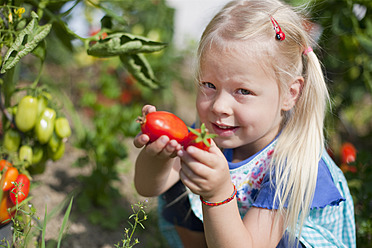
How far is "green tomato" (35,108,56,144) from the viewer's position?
1369 mm

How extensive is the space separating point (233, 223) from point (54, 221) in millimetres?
838

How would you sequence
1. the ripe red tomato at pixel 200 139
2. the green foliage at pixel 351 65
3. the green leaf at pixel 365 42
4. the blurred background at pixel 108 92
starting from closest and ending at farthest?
the ripe red tomato at pixel 200 139, the blurred background at pixel 108 92, the green foliage at pixel 351 65, the green leaf at pixel 365 42

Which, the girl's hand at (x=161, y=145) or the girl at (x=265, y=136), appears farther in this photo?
the girl at (x=265, y=136)

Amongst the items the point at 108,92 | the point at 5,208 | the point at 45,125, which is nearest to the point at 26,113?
the point at 45,125

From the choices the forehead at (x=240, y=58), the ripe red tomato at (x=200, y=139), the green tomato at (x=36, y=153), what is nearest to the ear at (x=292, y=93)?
the forehead at (x=240, y=58)

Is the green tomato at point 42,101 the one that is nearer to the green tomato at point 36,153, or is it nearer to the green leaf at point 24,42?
the green tomato at point 36,153

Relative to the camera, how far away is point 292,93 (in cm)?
131

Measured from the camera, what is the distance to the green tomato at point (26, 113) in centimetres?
133

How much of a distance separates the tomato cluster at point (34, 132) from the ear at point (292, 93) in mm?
755

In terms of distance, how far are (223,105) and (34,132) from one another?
0.68m

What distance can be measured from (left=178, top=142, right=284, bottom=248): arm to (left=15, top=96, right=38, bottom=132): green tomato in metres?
0.61

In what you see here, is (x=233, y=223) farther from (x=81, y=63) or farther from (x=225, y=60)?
(x=81, y=63)

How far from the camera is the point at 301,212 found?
1194 millimetres

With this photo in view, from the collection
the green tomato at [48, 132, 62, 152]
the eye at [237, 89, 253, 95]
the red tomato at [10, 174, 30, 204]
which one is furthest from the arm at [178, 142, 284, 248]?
the green tomato at [48, 132, 62, 152]
